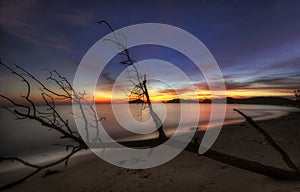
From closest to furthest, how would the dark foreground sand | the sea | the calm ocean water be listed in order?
the dark foreground sand → the sea → the calm ocean water

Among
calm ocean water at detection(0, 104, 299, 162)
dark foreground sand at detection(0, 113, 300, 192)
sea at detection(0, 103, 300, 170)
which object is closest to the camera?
dark foreground sand at detection(0, 113, 300, 192)

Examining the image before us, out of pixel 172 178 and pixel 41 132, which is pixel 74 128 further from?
pixel 172 178

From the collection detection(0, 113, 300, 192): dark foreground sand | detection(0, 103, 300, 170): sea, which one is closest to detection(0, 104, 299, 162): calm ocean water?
detection(0, 103, 300, 170): sea

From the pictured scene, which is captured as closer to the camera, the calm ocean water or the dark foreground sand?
the dark foreground sand

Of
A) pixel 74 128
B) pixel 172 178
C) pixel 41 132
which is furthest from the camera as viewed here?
pixel 74 128

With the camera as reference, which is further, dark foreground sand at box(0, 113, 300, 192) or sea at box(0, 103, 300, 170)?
sea at box(0, 103, 300, 170)

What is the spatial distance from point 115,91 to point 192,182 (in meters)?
3.22

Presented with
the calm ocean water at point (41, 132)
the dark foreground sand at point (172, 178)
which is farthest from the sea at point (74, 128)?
the dark foreground sand at point (172, 178)

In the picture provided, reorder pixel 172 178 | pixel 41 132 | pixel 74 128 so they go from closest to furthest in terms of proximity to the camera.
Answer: pixel 172 178 < pixel 41 132 < pixel 74 128

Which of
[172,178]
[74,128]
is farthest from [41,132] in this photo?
[172,178]

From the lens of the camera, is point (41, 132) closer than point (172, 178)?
No

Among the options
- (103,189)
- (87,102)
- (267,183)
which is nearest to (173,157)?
(103,189)

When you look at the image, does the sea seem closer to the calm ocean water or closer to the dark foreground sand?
the calm ocean water

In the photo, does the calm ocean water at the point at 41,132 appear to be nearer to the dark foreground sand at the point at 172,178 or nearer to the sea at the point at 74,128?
the sea at the point at 74,128
